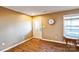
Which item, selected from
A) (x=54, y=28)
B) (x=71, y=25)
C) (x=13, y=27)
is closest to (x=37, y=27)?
(x=54, y=28)

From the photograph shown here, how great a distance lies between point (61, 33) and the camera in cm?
393

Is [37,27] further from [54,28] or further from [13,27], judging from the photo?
[13,27]

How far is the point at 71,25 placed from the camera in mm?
3729

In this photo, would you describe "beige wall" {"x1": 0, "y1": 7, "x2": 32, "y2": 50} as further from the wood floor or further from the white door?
the wood floor

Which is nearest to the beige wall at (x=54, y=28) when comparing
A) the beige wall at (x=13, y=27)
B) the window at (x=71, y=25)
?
the window at (x=71, y=25)

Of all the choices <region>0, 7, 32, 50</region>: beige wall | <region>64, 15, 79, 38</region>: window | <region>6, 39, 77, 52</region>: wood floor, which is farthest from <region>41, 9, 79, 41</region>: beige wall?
<region>0, 7, 32, 50</region>: beige wall

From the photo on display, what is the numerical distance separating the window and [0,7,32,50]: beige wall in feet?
6.57

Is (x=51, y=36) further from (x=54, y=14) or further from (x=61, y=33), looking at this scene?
(x=54, y=14)

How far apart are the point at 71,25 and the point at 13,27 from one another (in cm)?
261

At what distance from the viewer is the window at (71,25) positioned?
3525 millimetres

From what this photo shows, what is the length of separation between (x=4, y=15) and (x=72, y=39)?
2.58 m

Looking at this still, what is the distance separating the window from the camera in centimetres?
353

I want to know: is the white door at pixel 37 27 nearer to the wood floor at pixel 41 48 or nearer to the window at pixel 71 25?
the wood floor at pixel 41 48
